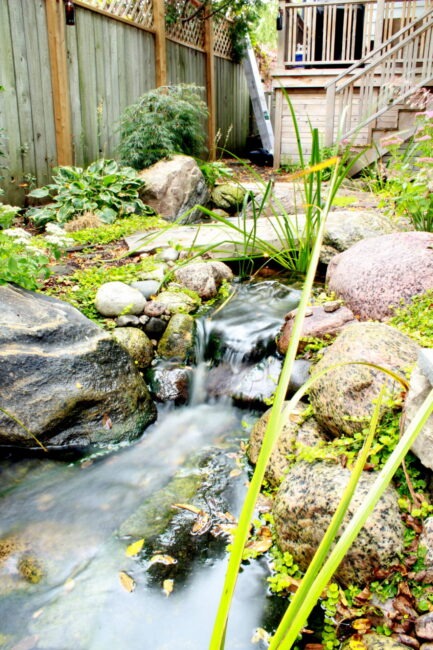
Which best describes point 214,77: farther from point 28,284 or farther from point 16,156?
point 28,284

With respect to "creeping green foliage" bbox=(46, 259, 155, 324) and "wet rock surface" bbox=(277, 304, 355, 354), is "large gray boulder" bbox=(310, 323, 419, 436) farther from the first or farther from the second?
"creeping green foliage" bbox=(46, 259, 155, 324)

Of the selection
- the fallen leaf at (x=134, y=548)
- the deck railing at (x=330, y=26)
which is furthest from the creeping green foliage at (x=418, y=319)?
the deck railing at (x=330, y=26)

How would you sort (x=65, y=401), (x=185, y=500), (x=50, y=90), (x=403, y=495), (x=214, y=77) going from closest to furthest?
1. (x=403, y=495)
2. (x=185, y=500)
3. (x=65, y=401)
4. (x=50, y=90)
5. (x=214, y=77)

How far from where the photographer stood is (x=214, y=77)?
10.7 m

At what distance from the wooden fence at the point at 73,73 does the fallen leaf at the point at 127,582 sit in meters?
4.66

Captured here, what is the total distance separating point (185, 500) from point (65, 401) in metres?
0.93

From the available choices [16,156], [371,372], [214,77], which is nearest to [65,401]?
[371,372]

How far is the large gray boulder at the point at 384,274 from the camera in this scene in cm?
357

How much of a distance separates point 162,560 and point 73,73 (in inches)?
237

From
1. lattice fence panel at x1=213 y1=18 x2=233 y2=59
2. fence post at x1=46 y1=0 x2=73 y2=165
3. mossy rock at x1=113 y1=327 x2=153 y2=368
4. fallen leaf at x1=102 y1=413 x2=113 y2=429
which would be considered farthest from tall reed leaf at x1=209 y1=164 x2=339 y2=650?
lattice fence panel at x1=213 y1=18 x2=233 y2=59

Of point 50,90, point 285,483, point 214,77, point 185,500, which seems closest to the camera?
point 285,483

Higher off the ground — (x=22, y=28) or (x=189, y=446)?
(x=22, y=28)

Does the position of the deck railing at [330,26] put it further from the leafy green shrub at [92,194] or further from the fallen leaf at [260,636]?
the fallen leaf at [260,636]

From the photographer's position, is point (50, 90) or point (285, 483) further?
point (50, 90)
